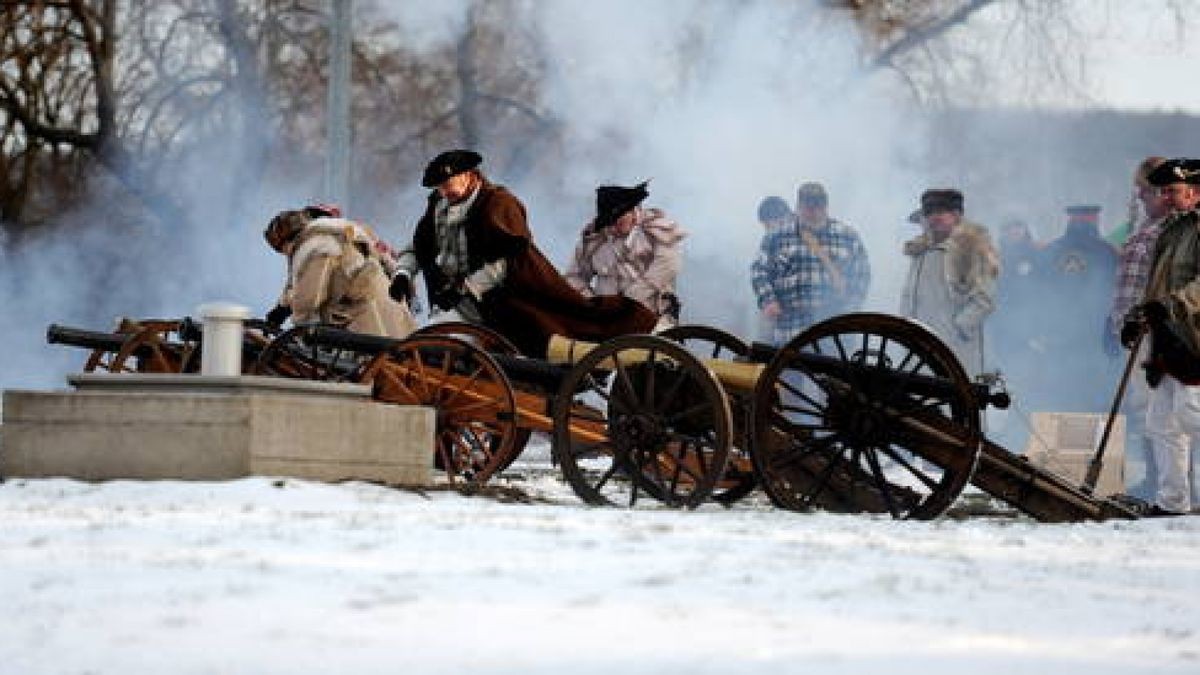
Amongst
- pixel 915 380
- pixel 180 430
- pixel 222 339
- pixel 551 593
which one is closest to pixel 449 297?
pixel 222 339

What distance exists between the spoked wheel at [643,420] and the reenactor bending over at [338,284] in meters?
2.76

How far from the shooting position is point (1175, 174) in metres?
13.5

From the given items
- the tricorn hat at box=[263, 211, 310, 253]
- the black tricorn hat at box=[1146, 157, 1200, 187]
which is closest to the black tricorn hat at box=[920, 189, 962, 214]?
the black tricorn hat at box=[1146, 157, 1200, 187]

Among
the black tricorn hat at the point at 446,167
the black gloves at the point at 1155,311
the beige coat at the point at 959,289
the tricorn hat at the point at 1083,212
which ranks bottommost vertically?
the black gloves at the point at 1155,311

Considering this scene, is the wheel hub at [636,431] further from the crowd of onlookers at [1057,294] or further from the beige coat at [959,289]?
the beige coat at [959,289]

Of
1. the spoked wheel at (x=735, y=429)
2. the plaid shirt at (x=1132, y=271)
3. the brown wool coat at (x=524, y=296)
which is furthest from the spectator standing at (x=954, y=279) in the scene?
the brown wool coat at (x=524, y=296)

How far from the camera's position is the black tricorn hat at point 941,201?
1731cm

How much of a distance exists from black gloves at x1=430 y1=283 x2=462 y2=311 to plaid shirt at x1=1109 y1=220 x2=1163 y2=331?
406cm

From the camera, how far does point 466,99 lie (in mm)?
26031

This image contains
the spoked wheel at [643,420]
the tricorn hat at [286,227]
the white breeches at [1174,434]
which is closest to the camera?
the spoked wheel at [643,420]

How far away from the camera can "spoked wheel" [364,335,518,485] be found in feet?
41.1

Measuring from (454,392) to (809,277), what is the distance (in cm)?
577

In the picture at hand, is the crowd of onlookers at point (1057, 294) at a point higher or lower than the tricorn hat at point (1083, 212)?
lower

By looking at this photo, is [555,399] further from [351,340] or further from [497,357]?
[351,340]
